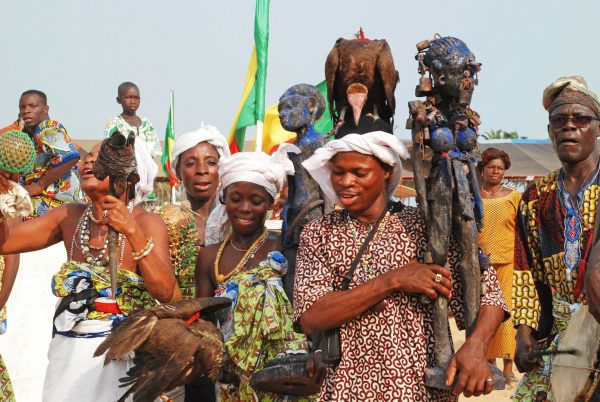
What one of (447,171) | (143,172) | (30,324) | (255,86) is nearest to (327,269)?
(447,171)

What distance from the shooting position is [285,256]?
485 centimetres

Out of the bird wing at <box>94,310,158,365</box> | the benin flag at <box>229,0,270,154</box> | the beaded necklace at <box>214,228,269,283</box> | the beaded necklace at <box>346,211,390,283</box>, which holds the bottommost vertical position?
the bird wing at <box>94,310,158,365</box>

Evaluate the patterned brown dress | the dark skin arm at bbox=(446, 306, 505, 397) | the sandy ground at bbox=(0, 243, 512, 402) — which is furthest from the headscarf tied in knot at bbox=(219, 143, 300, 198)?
the sandy ground at bbox=(0, 243, 512, 402)

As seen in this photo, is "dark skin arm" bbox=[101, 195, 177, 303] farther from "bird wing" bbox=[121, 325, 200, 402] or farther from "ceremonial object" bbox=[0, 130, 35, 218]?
"ceremonial object" bbox=[0, 130, 35, 218]

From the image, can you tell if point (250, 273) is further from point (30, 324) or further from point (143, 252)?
point (30, 324)

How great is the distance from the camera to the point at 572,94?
4.52 meters

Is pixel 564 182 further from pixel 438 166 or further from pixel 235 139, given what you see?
pixel 235 139

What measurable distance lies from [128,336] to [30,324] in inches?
157

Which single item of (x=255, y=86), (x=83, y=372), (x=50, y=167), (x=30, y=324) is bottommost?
(x=30, y=324)

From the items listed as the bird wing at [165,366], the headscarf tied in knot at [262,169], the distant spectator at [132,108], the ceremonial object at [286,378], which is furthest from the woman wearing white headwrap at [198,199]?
the distant spectator at [132,108]

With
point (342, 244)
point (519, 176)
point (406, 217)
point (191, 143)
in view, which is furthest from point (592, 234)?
point (519, 176)

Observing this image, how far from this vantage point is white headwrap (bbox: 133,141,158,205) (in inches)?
196

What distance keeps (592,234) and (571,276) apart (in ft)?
0.82

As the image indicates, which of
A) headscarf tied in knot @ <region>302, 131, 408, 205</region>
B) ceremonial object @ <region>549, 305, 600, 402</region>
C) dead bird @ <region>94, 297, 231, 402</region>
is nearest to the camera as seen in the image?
headscarf tied in knot @ <region>302, 131, 408, 205</region>
